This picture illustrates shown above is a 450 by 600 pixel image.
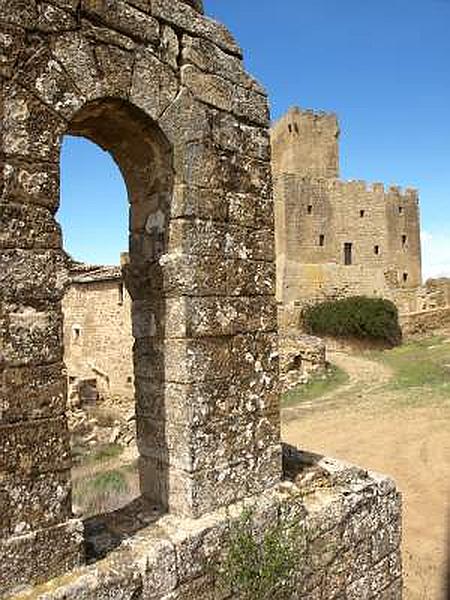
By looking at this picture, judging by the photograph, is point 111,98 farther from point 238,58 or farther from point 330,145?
point 330,145

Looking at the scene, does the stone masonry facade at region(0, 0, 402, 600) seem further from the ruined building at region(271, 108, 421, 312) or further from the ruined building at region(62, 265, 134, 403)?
the ruined building at region(271, 108, 421, 312)

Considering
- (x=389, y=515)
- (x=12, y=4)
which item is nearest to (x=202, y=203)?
(x=12, y=4)

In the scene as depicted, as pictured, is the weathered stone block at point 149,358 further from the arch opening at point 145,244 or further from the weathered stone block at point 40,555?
the weathered stone block at point 40,555

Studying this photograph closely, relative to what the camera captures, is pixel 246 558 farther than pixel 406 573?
No

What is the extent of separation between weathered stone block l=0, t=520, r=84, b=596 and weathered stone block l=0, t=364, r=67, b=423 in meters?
0.59

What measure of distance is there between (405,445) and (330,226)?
77.6 feet

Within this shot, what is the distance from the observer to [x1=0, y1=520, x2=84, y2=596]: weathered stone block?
2.63 m

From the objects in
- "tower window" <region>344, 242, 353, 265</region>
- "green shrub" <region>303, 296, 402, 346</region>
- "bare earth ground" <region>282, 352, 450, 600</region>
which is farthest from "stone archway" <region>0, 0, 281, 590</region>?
"tower window" <region>344, 242, 353, 265</region>

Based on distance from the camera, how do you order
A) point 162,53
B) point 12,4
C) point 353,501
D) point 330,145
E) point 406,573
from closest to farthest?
point 12,4 < point 162,53 < point 353,501 < point 406,573 < point 330,145

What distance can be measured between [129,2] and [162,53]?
1.11ft

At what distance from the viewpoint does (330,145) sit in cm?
3609

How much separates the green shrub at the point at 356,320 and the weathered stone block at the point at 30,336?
83.9 feet

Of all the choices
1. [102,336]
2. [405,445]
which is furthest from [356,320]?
[405,445]

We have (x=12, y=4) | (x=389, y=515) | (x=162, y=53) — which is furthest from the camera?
(x=389, y=515)
